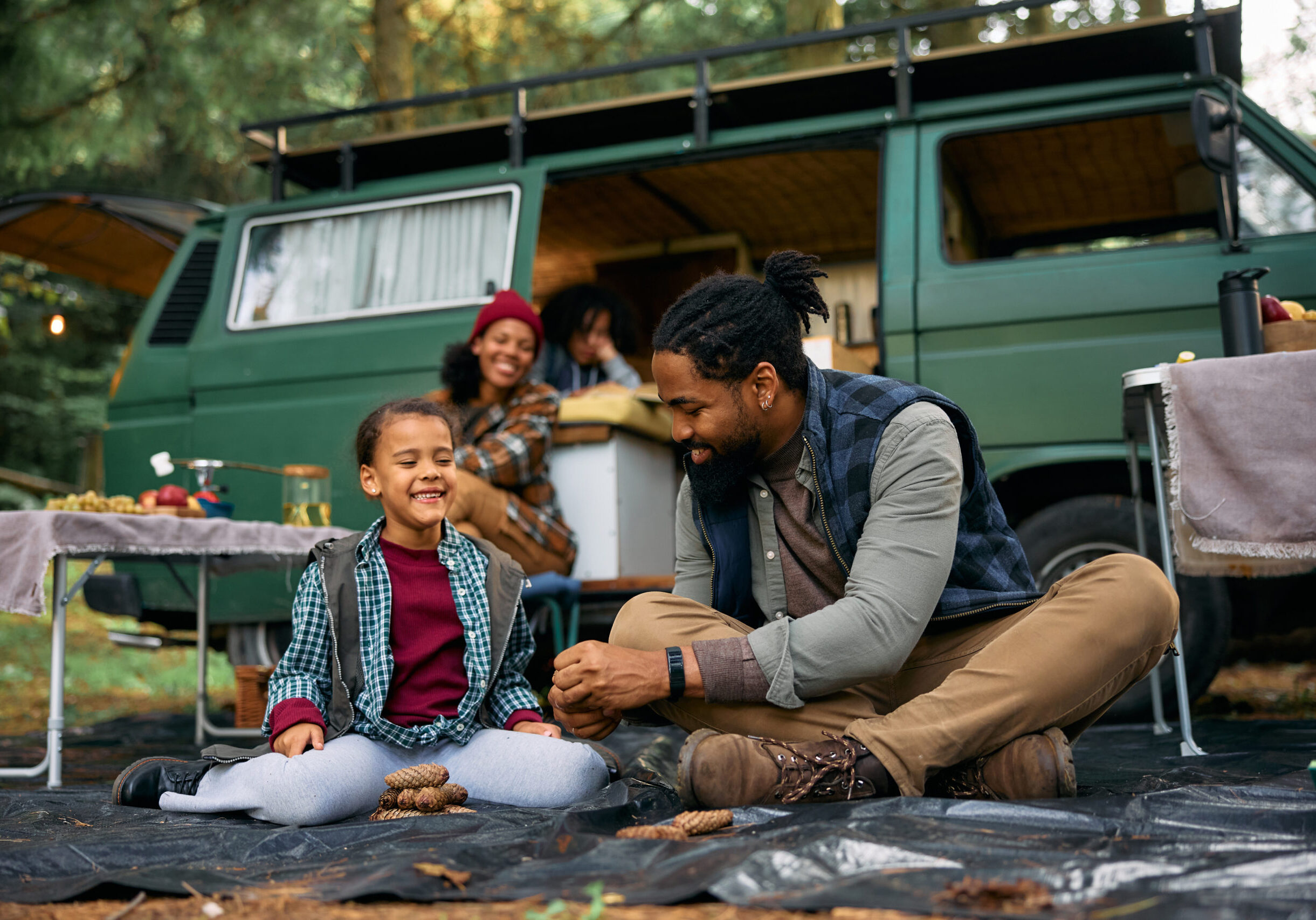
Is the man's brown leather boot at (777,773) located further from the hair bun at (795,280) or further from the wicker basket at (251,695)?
the wicker basket at (251,695)

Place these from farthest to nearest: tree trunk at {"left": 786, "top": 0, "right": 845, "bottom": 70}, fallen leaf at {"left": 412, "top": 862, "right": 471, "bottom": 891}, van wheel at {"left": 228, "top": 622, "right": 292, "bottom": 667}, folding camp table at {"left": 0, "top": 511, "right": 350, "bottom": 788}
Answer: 1. tree trunk at {"left": 786, "top": 0, "right": 845, "bottom": 70}
2. van wheel at {"left": 228, "top": 622, "right": 292, "bottom": 667}
3. folding camp table at {"left": 0, "top": 511, "right": 350, "bottom": 788}
4. fallen leaf at {"left": 412, "top": 862, "right": 471, "bottom": 891}

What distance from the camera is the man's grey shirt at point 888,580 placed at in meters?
2.06

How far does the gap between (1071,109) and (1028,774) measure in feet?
9.05

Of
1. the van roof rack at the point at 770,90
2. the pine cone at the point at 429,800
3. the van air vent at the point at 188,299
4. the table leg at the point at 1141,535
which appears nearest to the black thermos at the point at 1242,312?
the table leg at the point at 1141,535

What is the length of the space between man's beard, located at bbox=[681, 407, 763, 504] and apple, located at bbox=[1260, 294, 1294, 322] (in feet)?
5.71

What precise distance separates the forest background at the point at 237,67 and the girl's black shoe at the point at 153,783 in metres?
3.69

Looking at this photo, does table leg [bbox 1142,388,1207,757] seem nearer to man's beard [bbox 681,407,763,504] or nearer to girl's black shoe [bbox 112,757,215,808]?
man's beard [bbox 681,407,763,504]

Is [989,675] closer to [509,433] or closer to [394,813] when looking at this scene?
[394,813]

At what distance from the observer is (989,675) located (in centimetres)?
205

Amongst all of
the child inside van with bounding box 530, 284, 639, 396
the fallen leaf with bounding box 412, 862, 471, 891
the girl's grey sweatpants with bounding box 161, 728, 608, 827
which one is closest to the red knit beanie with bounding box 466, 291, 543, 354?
the child inside van with bounding box 530, 284, 639, 396

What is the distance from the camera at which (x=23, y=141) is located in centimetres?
720

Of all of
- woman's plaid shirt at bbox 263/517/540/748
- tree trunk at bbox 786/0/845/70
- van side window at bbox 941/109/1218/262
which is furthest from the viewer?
tree trunk at bbox 786/0/845/70

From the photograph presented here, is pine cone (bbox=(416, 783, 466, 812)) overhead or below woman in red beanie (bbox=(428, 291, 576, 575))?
below

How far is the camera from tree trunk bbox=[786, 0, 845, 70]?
7.74 m
